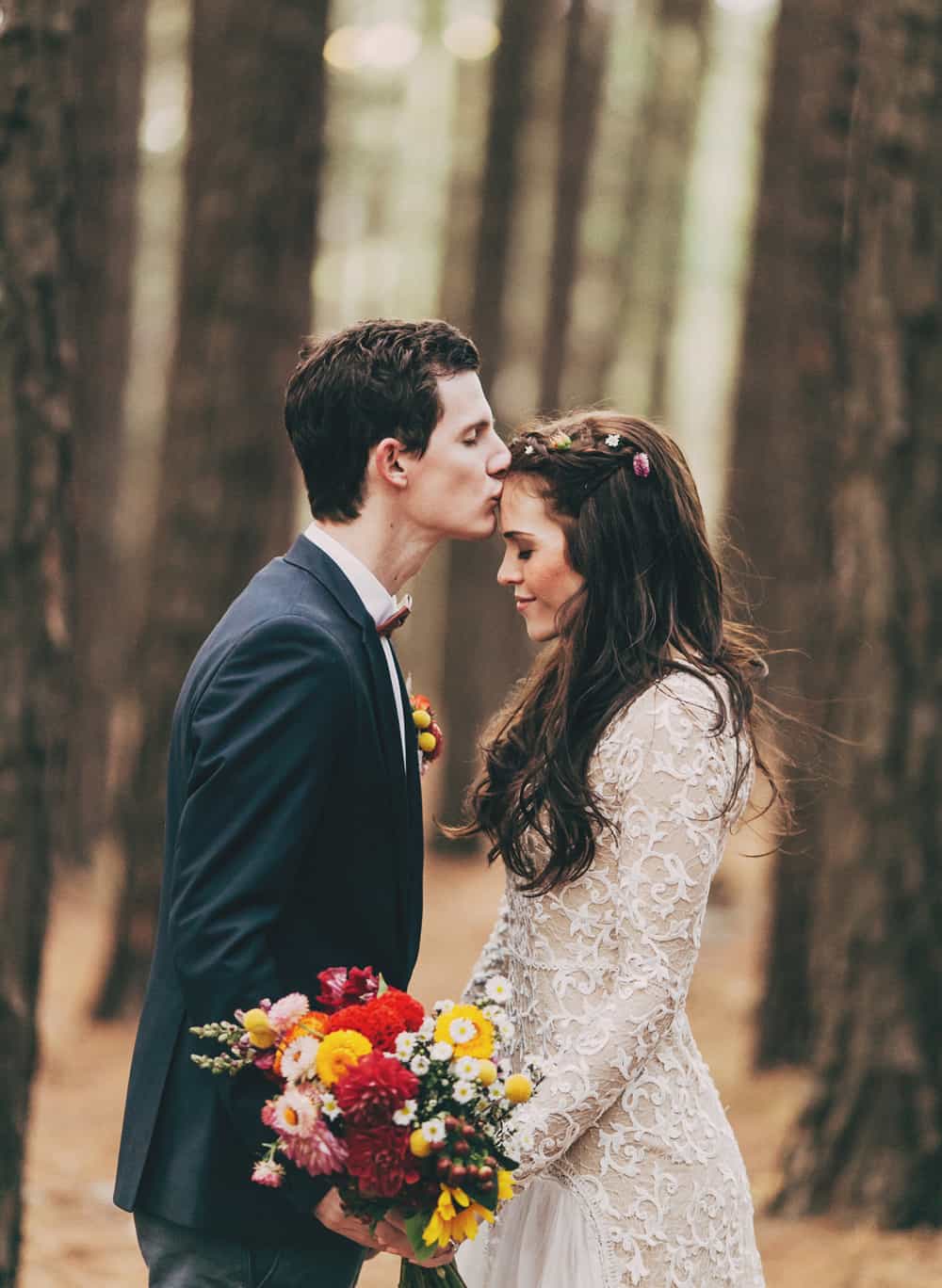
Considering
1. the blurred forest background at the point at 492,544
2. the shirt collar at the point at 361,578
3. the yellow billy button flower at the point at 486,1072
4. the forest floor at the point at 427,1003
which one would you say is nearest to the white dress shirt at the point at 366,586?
the shirt collar at the point at 361,578

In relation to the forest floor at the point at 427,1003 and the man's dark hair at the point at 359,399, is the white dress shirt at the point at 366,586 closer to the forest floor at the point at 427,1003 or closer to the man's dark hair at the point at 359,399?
the man's dark hair at the point at 359,399

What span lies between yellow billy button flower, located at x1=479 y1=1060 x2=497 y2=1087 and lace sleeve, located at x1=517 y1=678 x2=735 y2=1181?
279 millimetres

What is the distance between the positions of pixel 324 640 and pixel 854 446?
11.9 feet

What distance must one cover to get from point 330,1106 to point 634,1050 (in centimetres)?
65

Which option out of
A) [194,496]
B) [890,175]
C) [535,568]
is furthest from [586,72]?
[535,568]

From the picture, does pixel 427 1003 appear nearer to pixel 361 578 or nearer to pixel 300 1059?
pixel 361 578

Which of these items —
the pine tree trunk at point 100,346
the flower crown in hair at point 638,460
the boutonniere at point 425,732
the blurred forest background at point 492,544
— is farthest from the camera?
the pine tree trunk at point 100,346

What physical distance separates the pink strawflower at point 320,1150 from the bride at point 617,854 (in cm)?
43

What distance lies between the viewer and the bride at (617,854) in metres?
2.88

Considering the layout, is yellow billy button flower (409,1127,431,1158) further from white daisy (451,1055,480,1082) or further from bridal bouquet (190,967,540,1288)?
white daisy (451,1055,480,1082)

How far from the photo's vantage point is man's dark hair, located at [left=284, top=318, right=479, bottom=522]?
3021 millimetres

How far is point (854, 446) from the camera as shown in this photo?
19.2ft

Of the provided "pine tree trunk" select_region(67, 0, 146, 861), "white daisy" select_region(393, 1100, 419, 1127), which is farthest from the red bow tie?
"pine tree trunk" select_region(67, 0, 146, 861)

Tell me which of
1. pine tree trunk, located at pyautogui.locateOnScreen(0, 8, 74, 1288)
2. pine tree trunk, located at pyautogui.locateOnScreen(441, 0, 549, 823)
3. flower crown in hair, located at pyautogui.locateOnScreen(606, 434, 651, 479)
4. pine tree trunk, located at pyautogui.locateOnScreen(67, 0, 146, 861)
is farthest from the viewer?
pine tree trunk, located at pyautogui.locateOnScreen(441, 0, 549, 823)
